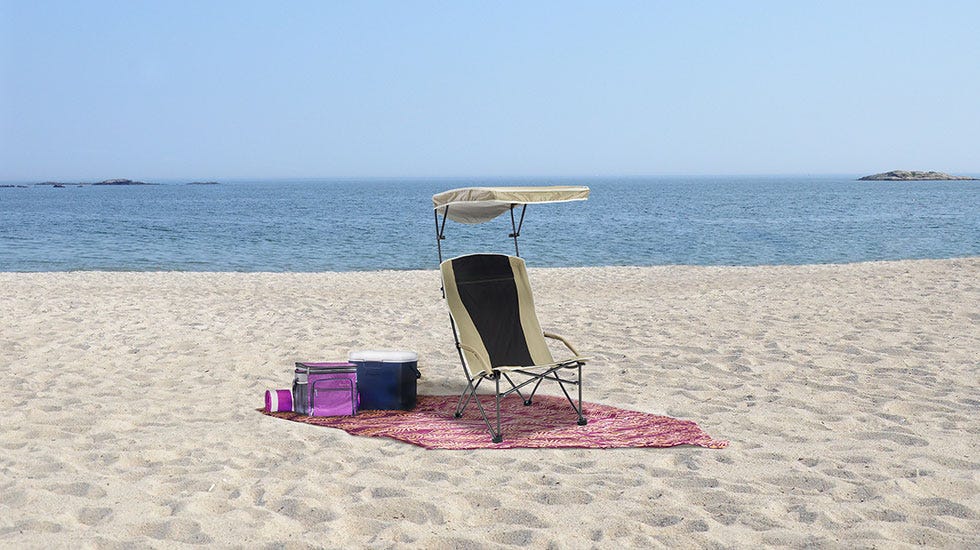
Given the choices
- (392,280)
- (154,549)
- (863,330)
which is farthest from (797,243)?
(154,549)

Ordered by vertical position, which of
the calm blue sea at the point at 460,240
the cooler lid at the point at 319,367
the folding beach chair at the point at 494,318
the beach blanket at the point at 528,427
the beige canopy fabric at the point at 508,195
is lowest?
the calm blue sea at the point at 460,240

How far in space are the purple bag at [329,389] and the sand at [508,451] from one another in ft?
0.99

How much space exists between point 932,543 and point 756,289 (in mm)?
8372

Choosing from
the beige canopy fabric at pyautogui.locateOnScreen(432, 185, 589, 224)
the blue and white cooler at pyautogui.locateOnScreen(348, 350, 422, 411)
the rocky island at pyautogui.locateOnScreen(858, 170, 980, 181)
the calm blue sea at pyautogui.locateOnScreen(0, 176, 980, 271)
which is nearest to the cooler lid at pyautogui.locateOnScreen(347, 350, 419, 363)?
the blue and white cooler at pyautogui.locateOnScreen(348, 350, 422, 411)

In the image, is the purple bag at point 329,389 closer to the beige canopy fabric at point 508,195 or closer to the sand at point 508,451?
the sand at point 508,451

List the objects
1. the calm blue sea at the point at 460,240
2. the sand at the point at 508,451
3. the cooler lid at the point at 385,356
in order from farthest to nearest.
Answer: the calm blue sea at the point at 460,240 < the cooler lid at the point at 385,356 < the sand at the point at 508,451

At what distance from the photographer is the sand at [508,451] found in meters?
3.26

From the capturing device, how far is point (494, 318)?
544cm

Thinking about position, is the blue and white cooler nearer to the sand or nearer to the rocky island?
the sand

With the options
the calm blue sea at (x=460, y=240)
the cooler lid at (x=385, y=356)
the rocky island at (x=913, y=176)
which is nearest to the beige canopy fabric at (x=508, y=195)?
the cooler lid at (x=385, y=356)

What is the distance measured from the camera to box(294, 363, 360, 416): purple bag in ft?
16.8

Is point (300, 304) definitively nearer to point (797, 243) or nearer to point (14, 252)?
point (14, 252)

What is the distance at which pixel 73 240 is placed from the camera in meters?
30.4

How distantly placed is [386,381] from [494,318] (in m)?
0.77
